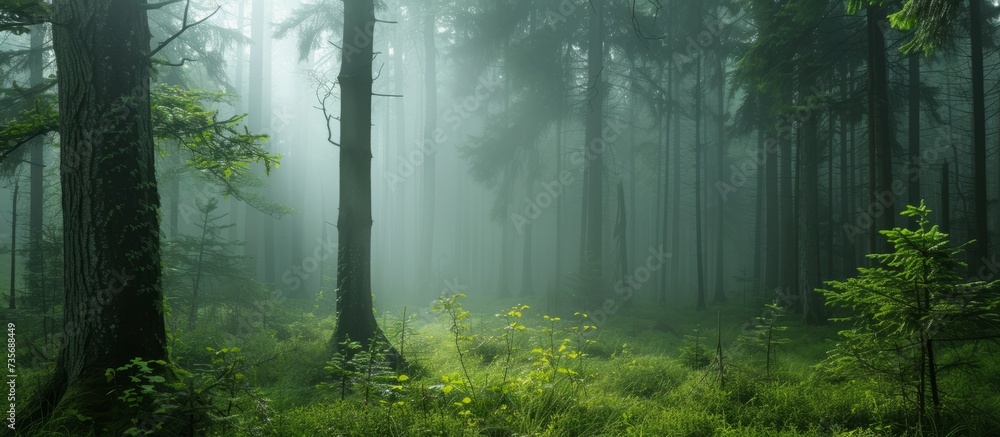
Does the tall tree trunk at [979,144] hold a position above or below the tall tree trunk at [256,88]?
below

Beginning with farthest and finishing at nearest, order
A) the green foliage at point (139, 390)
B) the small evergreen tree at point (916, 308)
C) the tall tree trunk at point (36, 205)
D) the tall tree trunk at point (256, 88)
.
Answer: the tall tree trunk at point (256, 88)
the tall tree trunk at point (36, 205)
the small evergreen tree at point (916, 308)
the green foliage at point (139, 390)

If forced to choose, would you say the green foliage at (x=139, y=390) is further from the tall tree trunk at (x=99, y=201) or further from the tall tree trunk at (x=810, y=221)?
the tall tree trunk at (x=810, y=221)

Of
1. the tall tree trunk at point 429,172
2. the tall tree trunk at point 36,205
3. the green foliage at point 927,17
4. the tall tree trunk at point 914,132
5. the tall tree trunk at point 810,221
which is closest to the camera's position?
the green foliage at point 927,17

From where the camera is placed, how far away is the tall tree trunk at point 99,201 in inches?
163

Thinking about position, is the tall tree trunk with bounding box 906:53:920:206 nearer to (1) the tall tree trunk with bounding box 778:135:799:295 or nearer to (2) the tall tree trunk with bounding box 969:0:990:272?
(2) the tall tree trunk with bounding box 969:0:990:272

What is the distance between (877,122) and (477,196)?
35.2m

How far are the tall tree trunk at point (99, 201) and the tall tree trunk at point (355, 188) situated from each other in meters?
2.95

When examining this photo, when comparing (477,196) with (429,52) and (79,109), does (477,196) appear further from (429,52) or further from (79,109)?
(79,109)

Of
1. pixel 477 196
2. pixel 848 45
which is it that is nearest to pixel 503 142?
pixel 848 45

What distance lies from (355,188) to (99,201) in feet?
11.4

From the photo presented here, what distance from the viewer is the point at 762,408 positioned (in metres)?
4.68

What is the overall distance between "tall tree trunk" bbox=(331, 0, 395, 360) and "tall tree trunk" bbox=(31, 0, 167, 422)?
9.68ft

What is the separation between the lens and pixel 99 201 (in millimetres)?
4184

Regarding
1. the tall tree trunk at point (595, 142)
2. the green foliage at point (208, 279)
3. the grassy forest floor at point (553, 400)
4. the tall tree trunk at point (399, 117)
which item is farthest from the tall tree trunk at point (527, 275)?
the grassy forest floor at point (553, 400)
